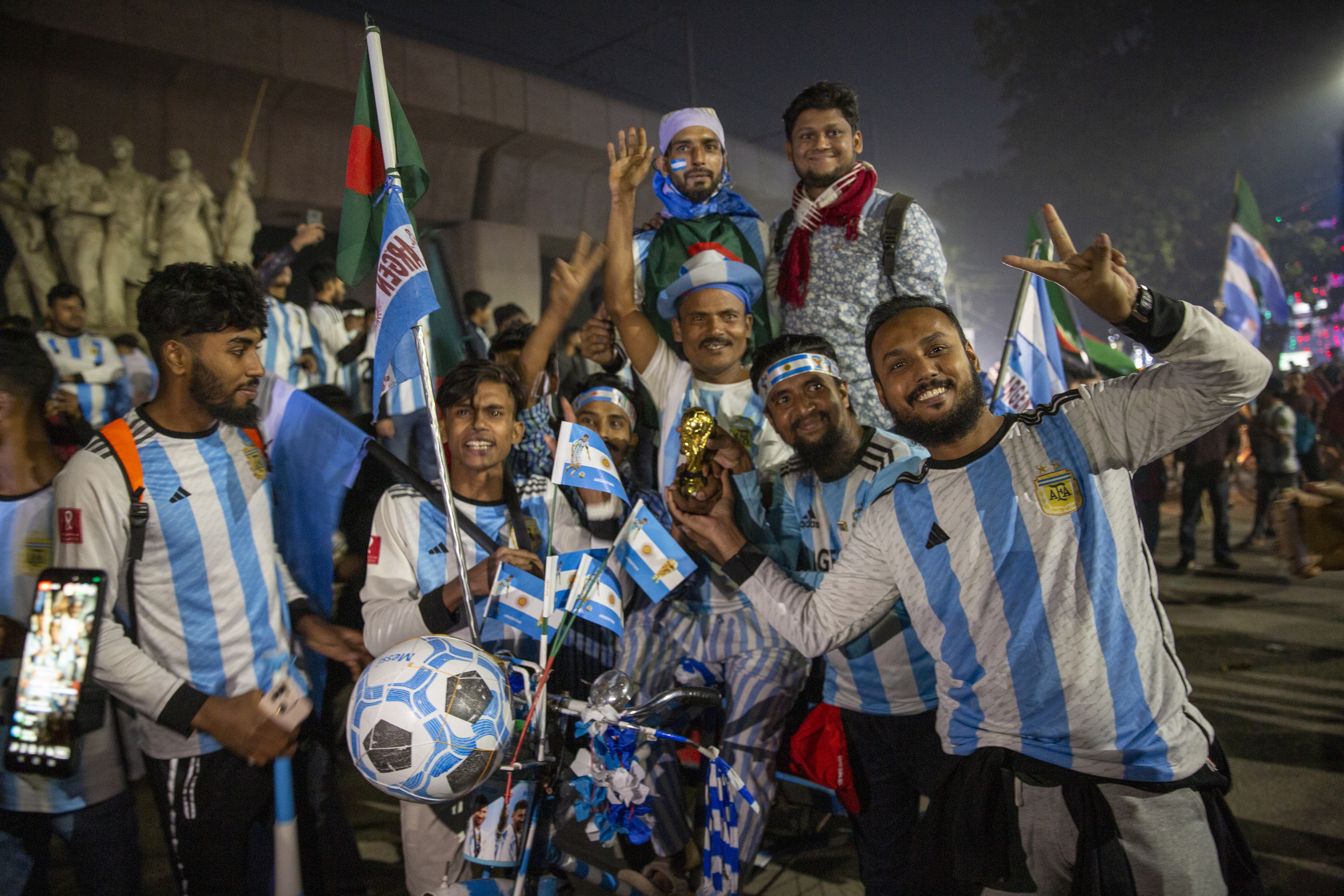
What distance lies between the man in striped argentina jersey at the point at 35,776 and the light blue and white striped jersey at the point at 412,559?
862 mm

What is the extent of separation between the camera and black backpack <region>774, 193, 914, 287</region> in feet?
11.7

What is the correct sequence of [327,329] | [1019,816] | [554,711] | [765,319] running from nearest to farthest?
[1019,816], [554,711], [765,319], [327,329]

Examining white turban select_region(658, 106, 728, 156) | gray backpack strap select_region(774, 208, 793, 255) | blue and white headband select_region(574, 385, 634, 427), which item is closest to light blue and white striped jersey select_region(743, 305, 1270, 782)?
blue and white headband select_region(574, 385, 634, 427)

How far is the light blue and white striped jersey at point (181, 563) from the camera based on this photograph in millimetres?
2275

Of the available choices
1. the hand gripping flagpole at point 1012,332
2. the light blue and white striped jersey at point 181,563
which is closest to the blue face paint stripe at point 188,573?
the light blue and white striped jersey at point 181,563

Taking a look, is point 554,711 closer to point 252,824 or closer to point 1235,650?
point 252,824

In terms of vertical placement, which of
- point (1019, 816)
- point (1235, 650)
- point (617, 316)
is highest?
point (617, 316)

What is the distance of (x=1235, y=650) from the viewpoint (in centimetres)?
638

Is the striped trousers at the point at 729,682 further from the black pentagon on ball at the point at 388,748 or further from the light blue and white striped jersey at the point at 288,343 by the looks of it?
the light blue and white striped jersey at the point at 288,343

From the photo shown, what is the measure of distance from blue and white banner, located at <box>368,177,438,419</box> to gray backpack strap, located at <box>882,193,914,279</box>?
212 centimetres

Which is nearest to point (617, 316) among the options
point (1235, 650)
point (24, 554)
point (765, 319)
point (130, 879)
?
point (765, 319)

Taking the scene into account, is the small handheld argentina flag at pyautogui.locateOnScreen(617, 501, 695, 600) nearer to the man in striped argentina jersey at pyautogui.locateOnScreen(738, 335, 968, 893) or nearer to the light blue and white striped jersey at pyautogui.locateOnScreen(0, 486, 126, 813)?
the man in striped argentina jersey at pyautogui.locateOnScreen(738, 335, 968, 893)

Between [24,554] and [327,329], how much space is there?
469 centimetres

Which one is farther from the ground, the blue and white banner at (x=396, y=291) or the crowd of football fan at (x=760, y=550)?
the blue and white banner at (x=396, y=291)
